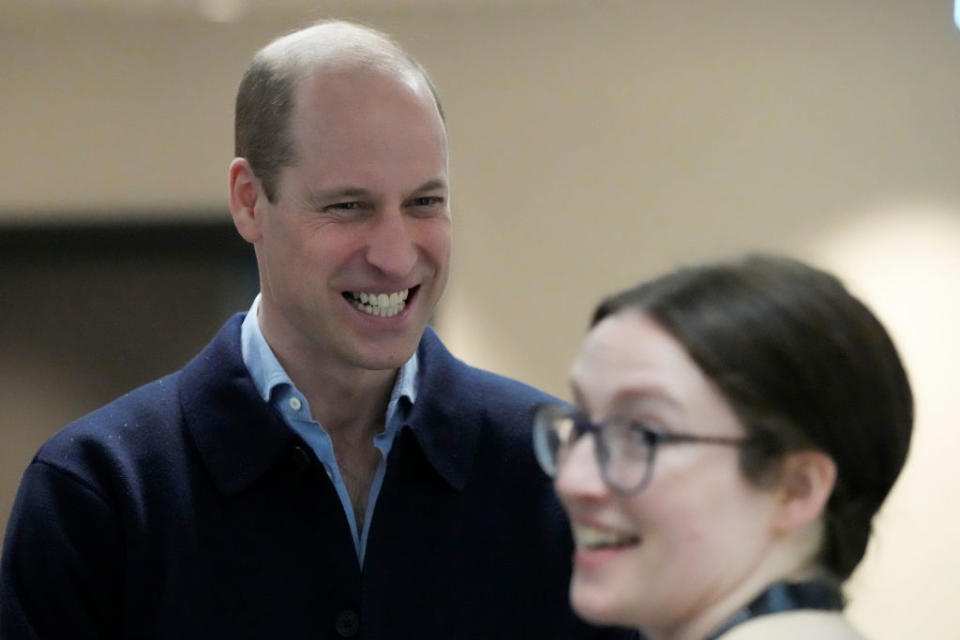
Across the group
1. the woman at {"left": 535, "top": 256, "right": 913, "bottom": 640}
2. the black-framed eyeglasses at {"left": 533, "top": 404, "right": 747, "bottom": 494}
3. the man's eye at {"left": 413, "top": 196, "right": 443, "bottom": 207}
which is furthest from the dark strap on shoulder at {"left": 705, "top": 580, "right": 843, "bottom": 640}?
the man's eye at {"left": 413, "top": 196, "right": 443, "bottom": 207}

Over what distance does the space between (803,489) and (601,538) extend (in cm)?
16

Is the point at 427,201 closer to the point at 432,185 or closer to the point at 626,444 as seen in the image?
the point at 432,185

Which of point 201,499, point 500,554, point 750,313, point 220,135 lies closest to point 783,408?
point 750,313

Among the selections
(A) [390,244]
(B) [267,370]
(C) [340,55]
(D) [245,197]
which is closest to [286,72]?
(C) [340,55]

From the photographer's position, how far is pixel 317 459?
65.1 inches

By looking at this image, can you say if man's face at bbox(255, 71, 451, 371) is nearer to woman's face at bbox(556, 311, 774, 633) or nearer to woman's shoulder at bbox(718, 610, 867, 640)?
woman's face at bbox(556, 311, 774, 633)

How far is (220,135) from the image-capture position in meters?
4.54

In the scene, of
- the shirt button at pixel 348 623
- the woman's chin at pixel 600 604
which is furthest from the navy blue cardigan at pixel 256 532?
the woman's chin at pixel 600 604

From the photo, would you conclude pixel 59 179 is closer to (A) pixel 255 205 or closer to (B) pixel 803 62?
(B) pixel 803 62

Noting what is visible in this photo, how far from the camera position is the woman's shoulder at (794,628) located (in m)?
0.96

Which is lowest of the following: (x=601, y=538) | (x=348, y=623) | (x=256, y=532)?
(x=348, y=623)

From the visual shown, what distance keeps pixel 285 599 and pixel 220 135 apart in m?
3.18

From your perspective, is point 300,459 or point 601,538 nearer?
point 601,538

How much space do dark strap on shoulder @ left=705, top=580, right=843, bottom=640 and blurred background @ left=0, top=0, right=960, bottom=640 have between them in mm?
3091
